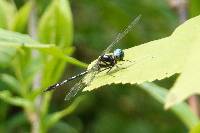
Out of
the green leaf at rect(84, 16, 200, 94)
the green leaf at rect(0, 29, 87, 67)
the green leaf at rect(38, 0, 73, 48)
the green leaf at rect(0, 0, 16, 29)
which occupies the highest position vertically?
the green leaf at rect(0, 0, 16, 29)

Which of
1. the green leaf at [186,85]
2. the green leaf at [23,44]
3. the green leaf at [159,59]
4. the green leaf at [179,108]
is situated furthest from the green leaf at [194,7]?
the green leaf at [186,85]

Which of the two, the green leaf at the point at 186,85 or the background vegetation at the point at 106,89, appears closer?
the green leaf at the point at 186,85

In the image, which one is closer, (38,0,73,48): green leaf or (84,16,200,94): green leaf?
(84,16,200,94): green leaf

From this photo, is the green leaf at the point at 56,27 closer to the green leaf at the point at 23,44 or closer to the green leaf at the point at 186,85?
the green leaf at the point at 23,44

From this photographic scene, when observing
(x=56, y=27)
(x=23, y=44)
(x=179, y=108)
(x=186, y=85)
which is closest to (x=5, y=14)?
(x=56, y=27)

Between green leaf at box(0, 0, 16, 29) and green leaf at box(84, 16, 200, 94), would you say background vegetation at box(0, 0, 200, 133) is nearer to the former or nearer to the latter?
green leaf at box(0, 0, 16, 29)

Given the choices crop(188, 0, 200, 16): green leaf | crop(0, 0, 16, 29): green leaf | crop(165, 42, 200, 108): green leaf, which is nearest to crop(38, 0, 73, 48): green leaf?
crop(0, 0, 16, 29): green leaf
